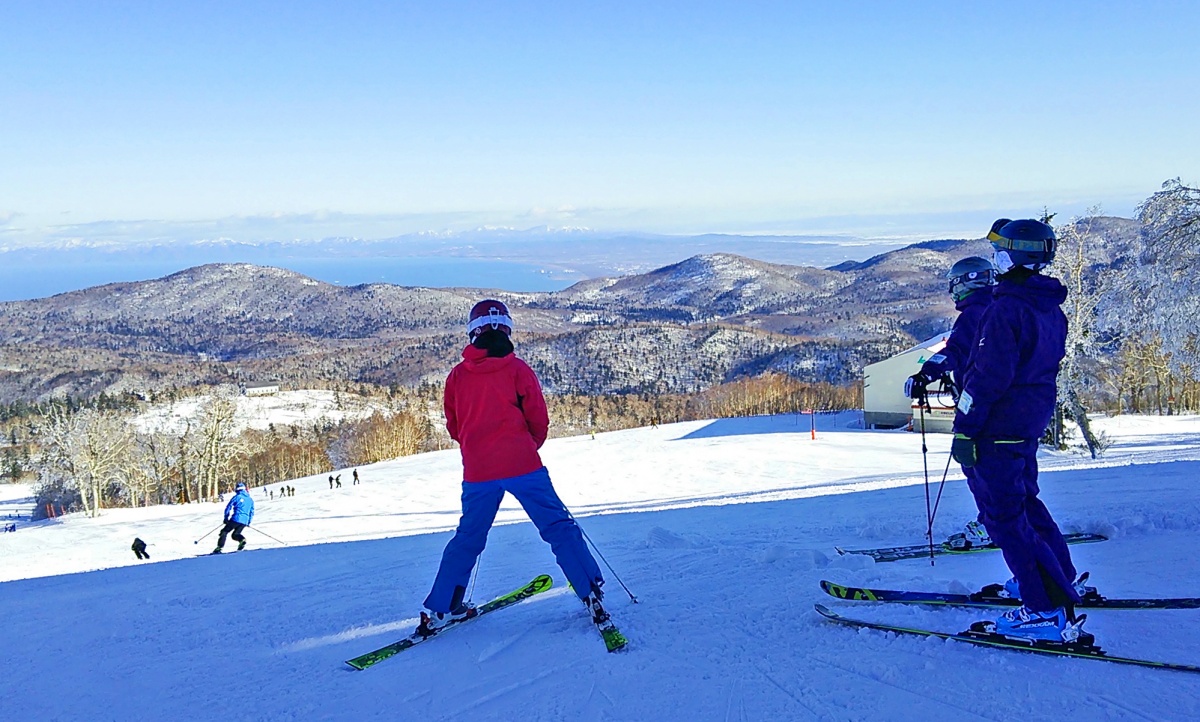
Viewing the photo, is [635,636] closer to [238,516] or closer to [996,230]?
[996,230]

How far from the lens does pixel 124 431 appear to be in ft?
190

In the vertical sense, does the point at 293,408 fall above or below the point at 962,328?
below

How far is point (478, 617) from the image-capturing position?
4.61 meters

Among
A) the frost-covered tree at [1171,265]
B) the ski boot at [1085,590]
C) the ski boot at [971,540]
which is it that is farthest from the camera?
the frost-covered tree at [1171,265]

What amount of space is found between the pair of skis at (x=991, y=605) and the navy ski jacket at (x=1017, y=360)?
933 millimetres

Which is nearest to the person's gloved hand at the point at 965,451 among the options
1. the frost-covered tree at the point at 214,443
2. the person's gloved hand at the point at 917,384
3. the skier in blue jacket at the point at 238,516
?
the person's gloved hand at the point at 917,384

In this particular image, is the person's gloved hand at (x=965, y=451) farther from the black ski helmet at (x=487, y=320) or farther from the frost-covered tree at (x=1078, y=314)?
the frost-covered tree at (x=1078, y=314)

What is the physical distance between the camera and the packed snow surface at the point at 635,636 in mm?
3191

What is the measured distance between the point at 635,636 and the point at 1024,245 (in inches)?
106

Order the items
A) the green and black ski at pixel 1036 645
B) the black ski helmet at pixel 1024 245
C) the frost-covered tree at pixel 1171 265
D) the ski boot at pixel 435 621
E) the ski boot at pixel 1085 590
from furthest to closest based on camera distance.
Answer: the frost-covered tree at pixel 1171 265 → the ski boot at pixel 435 621 → the ski boot at pixel 1085 590 → the black ski helmet at pixel 1024 245 → the green and black ski at pixel 1036 645

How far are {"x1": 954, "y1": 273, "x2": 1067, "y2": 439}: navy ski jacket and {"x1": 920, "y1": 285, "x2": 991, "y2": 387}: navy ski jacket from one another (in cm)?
60

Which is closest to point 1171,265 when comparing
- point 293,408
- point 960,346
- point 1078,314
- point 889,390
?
point 1078,314

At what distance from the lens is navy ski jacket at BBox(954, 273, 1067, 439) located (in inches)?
132

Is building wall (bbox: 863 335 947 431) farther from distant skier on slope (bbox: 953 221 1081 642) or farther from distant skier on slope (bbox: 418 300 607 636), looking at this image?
distant skier on slope (bbox: 418 300 607 636)
